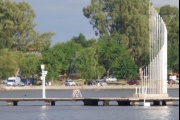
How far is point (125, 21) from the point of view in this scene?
450 ft

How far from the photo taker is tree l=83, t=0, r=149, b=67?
13312 cm

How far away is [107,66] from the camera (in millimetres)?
132875

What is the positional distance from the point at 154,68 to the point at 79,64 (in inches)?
2421

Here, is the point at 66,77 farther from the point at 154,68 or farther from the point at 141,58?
the point at 154,68

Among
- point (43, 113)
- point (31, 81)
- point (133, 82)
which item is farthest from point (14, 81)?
point (43, 113)

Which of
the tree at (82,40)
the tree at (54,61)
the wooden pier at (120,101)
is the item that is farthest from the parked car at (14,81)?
the wooden pier at (120,101)

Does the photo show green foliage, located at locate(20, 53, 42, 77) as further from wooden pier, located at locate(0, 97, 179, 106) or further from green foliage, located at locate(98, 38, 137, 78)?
wooden pier, located at locate(0, 97, 179, 106)

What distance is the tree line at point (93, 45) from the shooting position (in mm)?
129375

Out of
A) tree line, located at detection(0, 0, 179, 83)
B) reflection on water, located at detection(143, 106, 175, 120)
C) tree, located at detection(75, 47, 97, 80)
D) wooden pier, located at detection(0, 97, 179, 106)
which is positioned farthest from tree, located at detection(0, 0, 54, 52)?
reflection on water, located at detection(143, 106, 175, 120)

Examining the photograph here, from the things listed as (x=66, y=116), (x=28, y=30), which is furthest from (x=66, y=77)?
(x=66, y=116)

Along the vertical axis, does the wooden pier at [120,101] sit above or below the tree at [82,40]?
below

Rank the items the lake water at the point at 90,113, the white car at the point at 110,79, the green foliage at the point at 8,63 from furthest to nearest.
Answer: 1. the white car at the point at 110,79
2. the green foliage at the point at 8,63
3. the lake water at the point at 90,113

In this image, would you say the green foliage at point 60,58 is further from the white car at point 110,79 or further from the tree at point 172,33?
the tree at point 172,33

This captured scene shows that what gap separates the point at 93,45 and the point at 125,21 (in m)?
6.37
